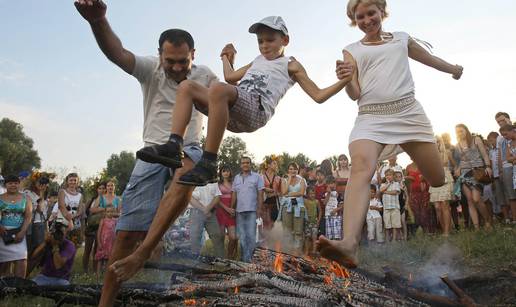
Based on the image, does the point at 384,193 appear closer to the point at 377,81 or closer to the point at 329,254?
the point at 377,81

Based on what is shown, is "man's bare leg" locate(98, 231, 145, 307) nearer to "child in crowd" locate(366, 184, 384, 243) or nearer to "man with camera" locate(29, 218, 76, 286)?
"man with camera" locate(29, 218, 76, 286)

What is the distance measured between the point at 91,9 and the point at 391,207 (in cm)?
682

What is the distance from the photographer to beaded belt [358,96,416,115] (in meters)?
3.79

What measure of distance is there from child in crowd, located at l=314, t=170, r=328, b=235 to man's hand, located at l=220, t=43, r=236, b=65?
5.32m

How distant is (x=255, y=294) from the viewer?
374 centimetres

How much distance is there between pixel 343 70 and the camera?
378 centimetres

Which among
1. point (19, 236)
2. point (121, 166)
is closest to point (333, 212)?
point (19, 236)

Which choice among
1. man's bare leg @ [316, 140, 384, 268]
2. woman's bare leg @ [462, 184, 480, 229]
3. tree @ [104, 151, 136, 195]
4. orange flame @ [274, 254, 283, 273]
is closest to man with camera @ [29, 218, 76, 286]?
orange flame @ [274, 254, 283, 273]

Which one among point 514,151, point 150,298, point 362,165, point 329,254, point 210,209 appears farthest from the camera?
point 210,209

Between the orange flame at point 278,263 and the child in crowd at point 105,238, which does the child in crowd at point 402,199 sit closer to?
the orange flame at point 278,263

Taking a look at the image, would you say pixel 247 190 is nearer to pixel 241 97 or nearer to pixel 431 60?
pixel 431 60

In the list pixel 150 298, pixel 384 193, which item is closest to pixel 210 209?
pixel 384 193

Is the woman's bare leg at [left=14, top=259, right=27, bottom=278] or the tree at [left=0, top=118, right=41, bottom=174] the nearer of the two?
the woman's bare leg at [left=14, top=259, right=27, bottom=278]

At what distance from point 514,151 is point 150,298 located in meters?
6.24
